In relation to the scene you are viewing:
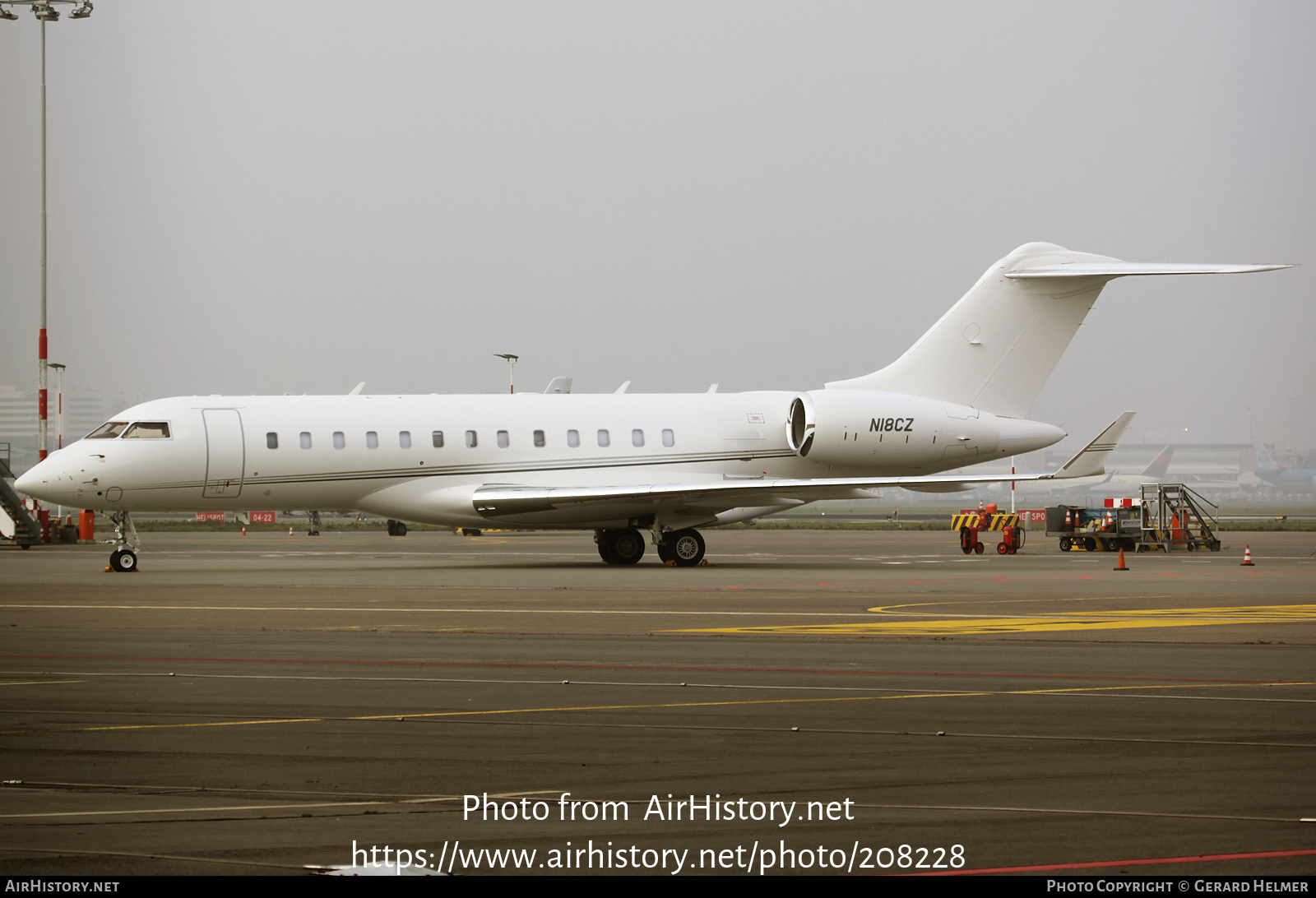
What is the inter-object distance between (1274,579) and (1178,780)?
17536 millimetres

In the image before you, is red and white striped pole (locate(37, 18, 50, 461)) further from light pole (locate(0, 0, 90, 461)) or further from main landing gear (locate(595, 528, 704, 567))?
main landing gear (locate(595, 528, 704, 567))

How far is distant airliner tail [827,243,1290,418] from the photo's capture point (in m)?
29.9

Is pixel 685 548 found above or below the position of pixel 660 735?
above

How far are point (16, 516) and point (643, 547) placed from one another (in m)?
20.7

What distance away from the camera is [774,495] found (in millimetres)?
26875

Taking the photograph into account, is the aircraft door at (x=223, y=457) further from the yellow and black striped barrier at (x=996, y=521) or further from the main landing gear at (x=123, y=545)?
the yellow and black striped barrier at (x=996, y=521)

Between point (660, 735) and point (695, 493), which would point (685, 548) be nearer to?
Answer: point (695, 493)

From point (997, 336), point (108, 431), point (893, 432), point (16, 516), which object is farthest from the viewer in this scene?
point (16, 516)

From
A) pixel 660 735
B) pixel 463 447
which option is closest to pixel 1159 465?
pixel 463 447

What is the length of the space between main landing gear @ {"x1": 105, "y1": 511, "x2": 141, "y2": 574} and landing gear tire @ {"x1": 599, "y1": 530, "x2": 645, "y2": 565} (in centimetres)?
942

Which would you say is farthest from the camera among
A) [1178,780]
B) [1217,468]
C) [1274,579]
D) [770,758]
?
[1217,468]

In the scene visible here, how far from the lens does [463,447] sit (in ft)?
89.9
